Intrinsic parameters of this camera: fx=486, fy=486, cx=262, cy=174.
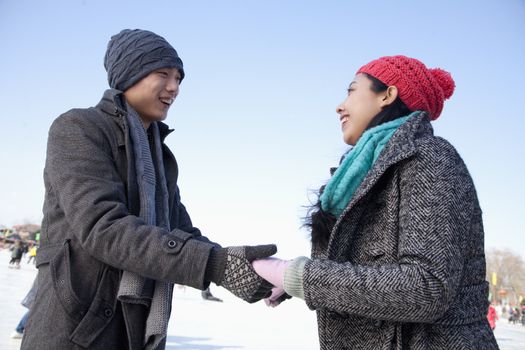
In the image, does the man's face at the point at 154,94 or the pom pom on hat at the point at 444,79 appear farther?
the man's face at the point at 154,94

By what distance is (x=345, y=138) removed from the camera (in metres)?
2.20

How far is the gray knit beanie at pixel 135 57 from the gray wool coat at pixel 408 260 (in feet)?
3.85

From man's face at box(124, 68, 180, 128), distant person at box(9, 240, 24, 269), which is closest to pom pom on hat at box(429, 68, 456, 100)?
man's face at box(124, 68, 180, 128)

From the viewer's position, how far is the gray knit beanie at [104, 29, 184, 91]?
2295 millimetres

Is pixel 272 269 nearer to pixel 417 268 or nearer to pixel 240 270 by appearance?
pixel 240 270

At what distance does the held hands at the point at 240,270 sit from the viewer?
172cm

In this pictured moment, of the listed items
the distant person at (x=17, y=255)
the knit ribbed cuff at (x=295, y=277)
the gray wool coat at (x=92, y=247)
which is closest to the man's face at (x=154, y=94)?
the gray wool coat at (x=92, y=247)

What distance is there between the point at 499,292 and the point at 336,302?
76.8 metres

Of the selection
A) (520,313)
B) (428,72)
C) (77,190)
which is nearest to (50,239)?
(77,190)

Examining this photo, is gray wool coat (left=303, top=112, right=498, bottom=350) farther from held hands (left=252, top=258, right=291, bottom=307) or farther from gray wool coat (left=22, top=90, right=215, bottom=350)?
gray wool coat (left=22, top=90, right=215, bottom=350)

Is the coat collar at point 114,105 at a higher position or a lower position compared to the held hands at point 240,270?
higher

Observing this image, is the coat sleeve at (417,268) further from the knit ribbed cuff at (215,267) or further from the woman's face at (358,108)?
the woman's face at (358,108)

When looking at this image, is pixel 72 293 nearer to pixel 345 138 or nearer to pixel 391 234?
pixel 391 234

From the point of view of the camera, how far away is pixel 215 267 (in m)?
1.75
